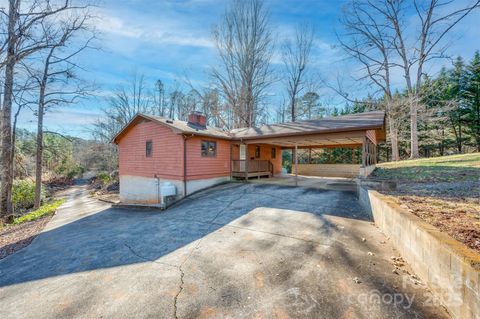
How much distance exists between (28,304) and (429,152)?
40.5m

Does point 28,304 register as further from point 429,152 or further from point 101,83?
point 429,152

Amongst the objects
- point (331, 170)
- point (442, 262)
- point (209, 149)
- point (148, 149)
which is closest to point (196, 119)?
point (209, 149)

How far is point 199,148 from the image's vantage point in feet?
38.5

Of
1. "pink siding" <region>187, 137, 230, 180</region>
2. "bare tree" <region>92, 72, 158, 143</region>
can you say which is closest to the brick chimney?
"pink siding" <region>187, 137, 230, 180</region>

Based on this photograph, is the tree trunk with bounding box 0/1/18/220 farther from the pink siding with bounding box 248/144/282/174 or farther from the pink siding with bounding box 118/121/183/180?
the pink siding with bounding box 248/144/282/174

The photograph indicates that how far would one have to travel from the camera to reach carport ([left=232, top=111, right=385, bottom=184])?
9242 millimetres

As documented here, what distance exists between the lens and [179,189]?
11148 millimetres

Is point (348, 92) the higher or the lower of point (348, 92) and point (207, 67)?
the lower

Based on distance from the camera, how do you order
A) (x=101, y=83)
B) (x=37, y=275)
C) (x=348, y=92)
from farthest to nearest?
(x=348, y=92), (x=101, y=83), (x=37, y=275)

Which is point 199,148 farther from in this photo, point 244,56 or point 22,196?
point 22,196

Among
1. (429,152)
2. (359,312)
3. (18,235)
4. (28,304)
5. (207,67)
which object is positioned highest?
(207,67)

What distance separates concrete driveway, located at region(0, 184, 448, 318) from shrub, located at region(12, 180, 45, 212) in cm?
1436

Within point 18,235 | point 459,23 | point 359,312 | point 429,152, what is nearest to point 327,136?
point 359,312

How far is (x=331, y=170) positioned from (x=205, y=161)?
1025 centimetres
